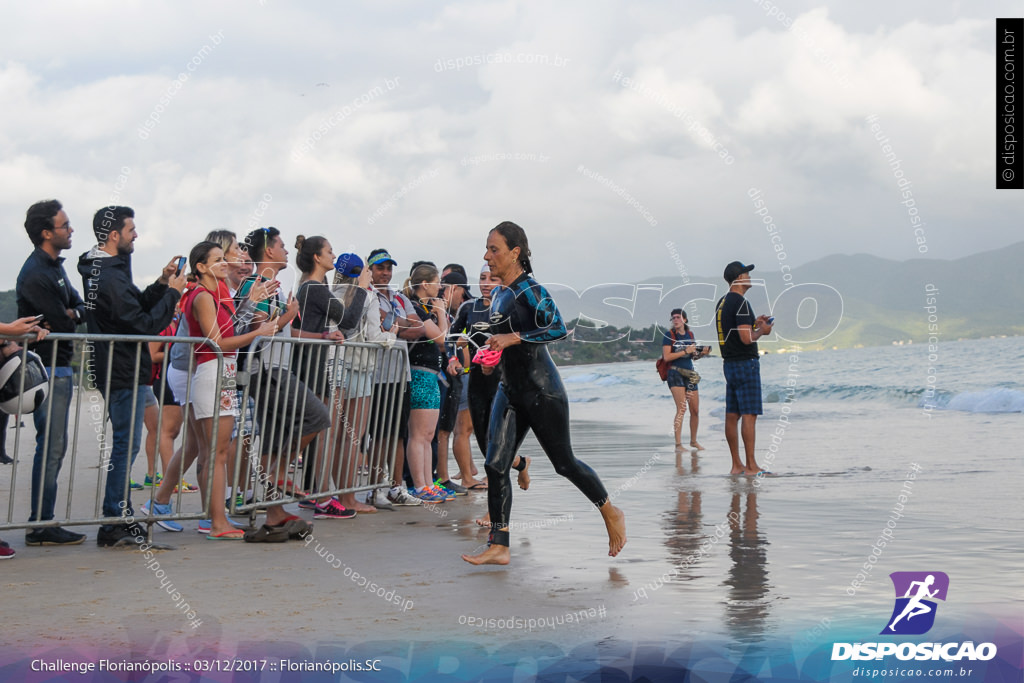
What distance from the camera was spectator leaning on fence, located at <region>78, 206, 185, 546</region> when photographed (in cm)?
659

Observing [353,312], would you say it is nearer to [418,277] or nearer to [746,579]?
[418,277]

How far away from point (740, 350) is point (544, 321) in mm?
5543

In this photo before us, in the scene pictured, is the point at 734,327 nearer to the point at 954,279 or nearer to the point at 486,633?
the point at 486,633

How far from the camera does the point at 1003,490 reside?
28.5 feet

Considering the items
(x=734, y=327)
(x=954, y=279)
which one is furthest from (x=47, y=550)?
(x=954, y=279)

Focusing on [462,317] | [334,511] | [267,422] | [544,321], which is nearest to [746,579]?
[544,321]

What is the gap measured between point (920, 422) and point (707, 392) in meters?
20.7

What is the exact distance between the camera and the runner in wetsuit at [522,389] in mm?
6043

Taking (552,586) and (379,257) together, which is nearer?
(552,586)

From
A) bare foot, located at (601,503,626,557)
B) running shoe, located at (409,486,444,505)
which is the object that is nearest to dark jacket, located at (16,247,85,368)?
running shoe, located at (409,486,444,505)

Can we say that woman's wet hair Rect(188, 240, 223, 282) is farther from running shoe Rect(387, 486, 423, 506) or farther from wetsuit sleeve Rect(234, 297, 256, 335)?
running shoe Rect(387, 486, 423, 506)

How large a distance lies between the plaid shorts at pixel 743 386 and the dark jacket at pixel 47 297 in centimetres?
675

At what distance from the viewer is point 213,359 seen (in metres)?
6.84

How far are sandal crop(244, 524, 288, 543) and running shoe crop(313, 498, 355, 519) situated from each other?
116 cm
